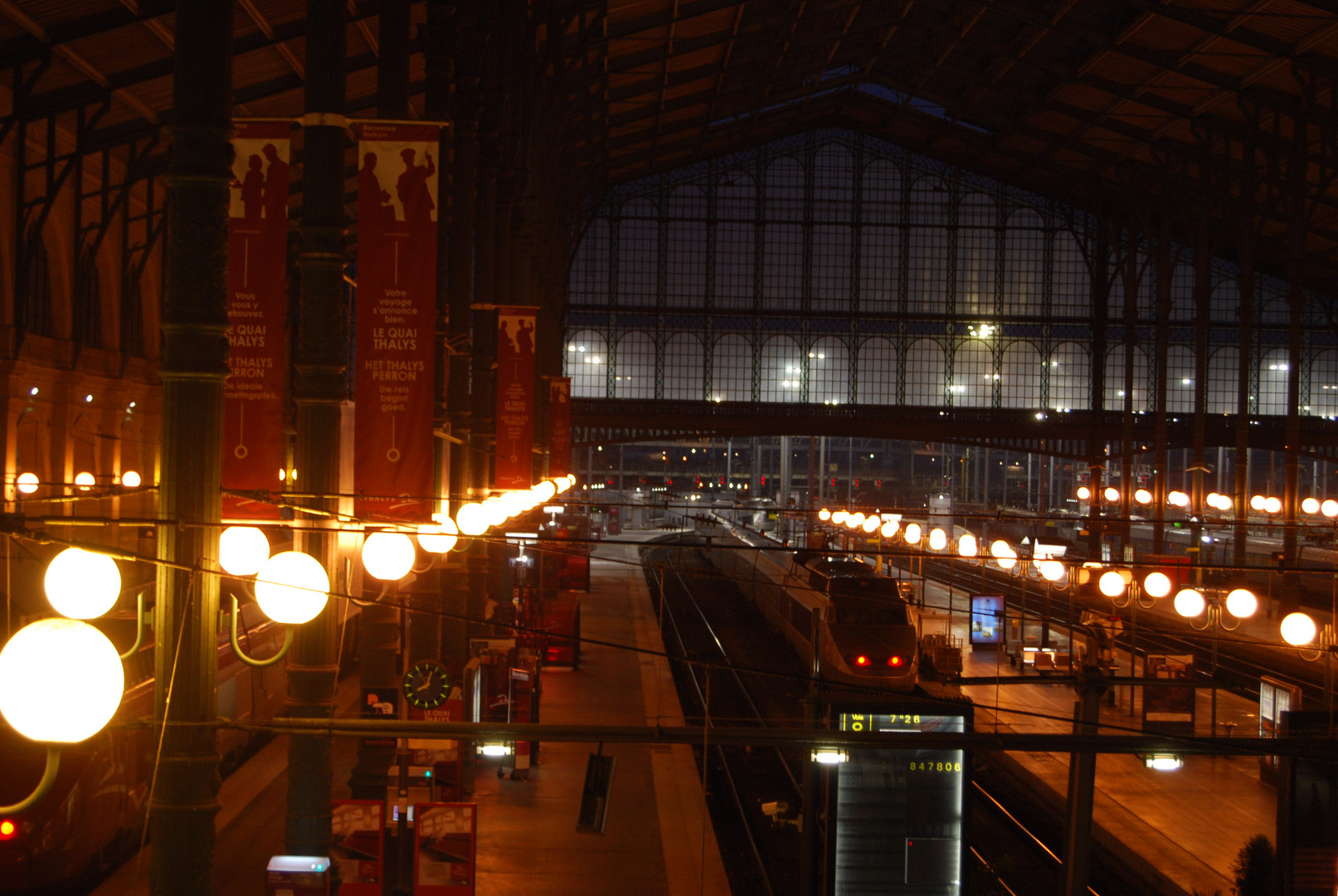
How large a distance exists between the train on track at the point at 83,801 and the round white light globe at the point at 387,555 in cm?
175

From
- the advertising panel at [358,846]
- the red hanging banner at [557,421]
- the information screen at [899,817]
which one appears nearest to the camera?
the advertising panel at [358,846]

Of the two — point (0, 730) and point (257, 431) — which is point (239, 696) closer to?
point (0, 730)

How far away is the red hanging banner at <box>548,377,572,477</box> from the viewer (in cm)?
3139

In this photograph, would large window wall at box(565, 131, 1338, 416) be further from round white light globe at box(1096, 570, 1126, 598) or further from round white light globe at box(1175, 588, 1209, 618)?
round white light globe at box(1175, 588, 1209, 618)

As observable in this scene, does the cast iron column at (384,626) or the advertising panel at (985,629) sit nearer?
the cast iron column at (384,626)

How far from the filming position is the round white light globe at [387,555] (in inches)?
392

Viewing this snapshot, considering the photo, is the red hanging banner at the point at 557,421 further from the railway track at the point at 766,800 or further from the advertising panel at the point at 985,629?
the advertising panel at the point at 985,629

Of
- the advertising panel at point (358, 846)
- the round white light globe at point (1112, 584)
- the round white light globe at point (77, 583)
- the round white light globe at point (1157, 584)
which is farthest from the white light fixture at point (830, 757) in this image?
the round white light globe at point (1157, 584)

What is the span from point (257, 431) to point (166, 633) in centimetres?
292

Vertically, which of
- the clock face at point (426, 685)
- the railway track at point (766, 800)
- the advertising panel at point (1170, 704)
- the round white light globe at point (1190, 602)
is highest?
the round white light globe at point (1190, 602)

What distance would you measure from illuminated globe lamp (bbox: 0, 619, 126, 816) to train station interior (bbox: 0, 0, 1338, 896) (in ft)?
0.06

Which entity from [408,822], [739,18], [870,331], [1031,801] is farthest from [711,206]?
[408,822]

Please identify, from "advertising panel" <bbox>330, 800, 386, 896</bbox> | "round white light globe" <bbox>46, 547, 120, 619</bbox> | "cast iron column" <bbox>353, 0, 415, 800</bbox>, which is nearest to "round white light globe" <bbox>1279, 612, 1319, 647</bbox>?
"cast iron column" <bbox>353, 0, 415, 800</bbox>

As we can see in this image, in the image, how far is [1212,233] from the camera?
4181 centimetres
